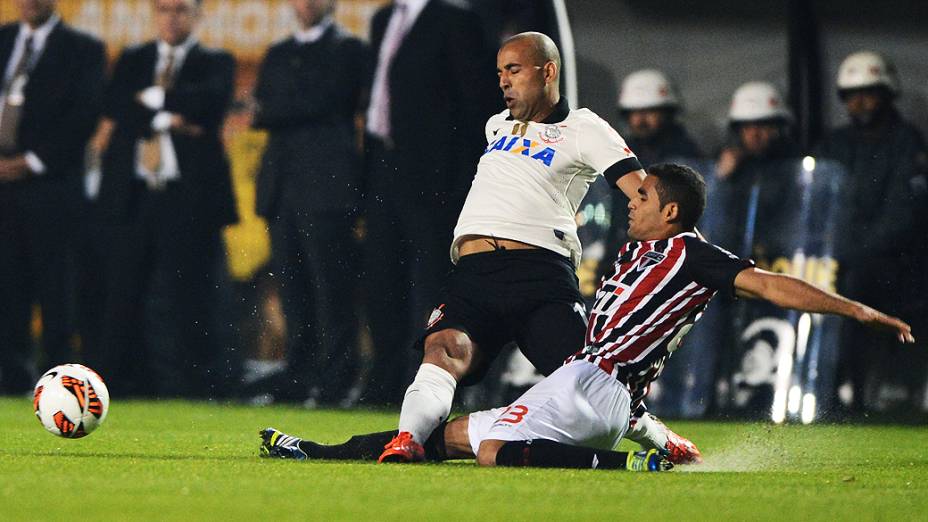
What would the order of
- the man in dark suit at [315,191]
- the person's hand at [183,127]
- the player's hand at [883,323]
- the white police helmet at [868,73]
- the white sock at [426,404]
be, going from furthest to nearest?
the person's hand at [183,127] → the man in dark suit at [315,191] → the white police helmet at [868,73] → the white sock at [426,404] → the player's hand at [883,323]

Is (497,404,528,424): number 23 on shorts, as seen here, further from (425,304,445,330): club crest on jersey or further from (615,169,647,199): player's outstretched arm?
(615,169,647,199): player's outstretched arm

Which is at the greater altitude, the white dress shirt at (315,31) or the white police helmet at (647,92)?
the white dress shirt at (315,31)

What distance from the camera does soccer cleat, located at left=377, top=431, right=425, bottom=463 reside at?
6.42m

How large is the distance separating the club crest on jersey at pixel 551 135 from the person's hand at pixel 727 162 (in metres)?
4.63

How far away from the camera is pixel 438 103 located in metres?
11.5

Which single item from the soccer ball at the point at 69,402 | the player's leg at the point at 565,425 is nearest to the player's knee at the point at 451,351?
the player's leg at the point at 565,425

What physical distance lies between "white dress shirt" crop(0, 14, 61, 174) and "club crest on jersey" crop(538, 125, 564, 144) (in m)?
6.50

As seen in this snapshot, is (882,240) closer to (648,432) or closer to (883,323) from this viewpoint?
(648,432)

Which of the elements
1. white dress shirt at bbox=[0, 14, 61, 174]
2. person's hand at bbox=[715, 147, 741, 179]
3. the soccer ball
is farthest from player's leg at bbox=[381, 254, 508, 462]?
white dress shirt at bbox=[0, 14, 61, 174]

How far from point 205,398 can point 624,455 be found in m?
6.47

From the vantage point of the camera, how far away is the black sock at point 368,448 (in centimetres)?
665

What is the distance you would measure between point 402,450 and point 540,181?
1.34m

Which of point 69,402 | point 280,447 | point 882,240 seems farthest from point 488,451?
point 882,240

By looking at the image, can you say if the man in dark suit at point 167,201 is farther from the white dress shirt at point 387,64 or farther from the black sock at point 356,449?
the black sock at point 356,449
